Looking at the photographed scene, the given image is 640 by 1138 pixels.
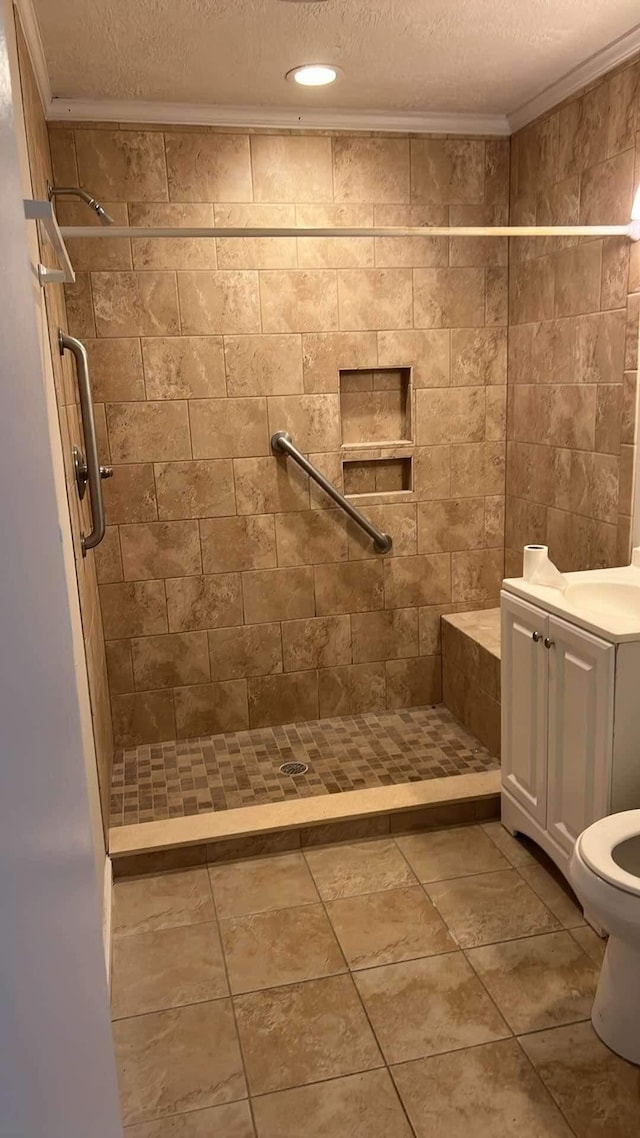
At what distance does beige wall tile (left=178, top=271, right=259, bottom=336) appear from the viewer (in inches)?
122

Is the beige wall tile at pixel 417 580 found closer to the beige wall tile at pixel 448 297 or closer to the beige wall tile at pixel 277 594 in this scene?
the beige wall tile at pixel 277 594

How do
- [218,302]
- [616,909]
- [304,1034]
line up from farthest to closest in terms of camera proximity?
[218,302] → [304,1034] → [616,909]

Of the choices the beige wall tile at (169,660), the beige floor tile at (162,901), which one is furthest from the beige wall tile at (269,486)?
the beige floor tile at (162,901)

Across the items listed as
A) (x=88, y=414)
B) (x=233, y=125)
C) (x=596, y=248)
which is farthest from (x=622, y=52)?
(x=88, y=414)

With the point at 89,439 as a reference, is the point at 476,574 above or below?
below

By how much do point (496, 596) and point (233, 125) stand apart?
2.15m

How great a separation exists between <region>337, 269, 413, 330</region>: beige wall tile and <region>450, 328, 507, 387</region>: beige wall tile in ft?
0.82

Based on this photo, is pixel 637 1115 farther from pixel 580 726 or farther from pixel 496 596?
pixel 496 596

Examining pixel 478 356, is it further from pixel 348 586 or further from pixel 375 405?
pixel 348 586

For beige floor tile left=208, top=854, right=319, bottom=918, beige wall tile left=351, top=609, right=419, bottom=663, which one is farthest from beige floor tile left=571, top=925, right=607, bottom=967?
beige wall tile left=351, top=609, right=419, bottom=663

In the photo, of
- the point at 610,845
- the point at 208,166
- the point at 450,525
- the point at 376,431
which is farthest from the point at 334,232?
the point at 610,845

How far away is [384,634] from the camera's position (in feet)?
11.7

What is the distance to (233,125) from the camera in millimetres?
3016

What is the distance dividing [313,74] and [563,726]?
2187 mm
